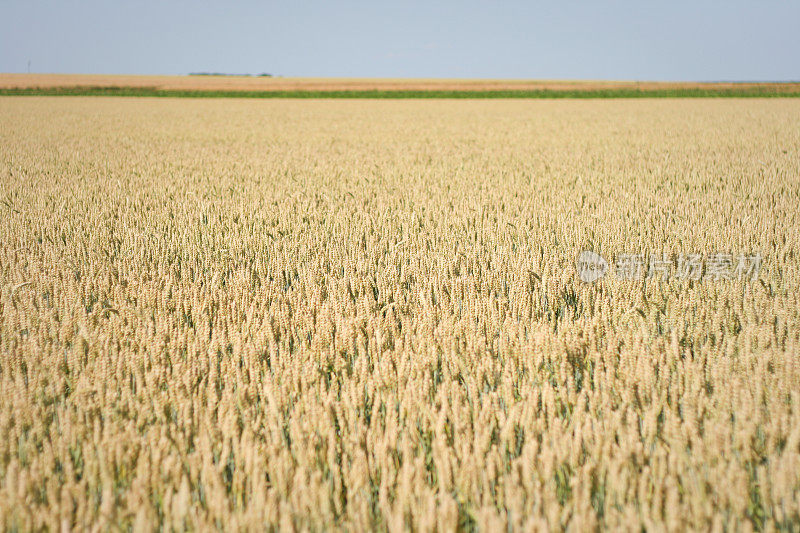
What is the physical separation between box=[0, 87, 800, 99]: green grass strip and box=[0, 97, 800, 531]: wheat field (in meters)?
42.1

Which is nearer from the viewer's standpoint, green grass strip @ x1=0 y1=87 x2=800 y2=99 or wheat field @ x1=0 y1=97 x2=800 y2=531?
wheat field @ x1=0 y1=97 x2=800 y2=531

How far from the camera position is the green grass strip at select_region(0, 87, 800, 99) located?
4356cm

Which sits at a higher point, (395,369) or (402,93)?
(402,93)

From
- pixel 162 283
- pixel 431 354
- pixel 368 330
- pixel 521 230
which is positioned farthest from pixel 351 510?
pixel 521 230

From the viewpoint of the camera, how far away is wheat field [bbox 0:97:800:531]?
4.64 feet

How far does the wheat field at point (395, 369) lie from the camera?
1.41m

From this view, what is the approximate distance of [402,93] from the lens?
4738 centimetres

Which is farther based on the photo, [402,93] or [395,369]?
[402,93]

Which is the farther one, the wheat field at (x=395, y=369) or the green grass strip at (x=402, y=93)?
the green grass strip at (x=402, y=93)

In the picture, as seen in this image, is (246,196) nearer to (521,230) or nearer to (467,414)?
(521,230)

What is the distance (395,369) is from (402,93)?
47486mm

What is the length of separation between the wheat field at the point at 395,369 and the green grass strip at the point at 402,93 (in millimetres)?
42058

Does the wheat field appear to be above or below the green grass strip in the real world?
below

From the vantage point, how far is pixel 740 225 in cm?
443
